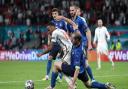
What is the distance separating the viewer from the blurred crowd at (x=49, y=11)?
34438mm

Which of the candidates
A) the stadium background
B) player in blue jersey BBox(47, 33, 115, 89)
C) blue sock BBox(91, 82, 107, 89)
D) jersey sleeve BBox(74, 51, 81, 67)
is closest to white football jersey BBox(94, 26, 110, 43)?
the stadium background

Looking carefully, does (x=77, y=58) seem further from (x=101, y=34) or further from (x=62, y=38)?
(x=101, y=34)

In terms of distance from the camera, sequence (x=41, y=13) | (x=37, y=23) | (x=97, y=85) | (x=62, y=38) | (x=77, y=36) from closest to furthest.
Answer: (x=77, y=36) → (x=97, y=85) → (x=62, y=38) → (x=37, y=23) → (x=41, y=13)

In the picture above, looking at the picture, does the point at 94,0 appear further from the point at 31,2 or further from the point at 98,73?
the point at 98,73

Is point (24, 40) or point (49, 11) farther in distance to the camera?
point (49, 11)

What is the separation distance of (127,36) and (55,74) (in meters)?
18.3

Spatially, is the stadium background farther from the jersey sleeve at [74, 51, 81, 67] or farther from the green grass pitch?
the jersey sleeve at [74, 51, 81, 67]

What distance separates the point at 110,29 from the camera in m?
33.3

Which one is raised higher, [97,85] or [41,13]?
[97,85]

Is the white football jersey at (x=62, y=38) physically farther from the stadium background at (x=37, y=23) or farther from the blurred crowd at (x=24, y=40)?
the blurred crowd at (x=24, y=40)

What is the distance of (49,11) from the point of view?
115 ft

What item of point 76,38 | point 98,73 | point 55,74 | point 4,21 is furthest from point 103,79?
point 4,21

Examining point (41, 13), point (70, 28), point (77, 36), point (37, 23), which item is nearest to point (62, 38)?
point (70, 28)

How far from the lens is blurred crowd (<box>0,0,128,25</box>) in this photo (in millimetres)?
34438
